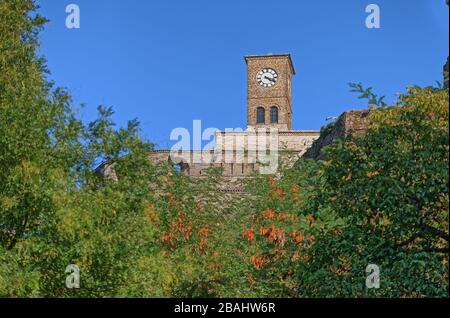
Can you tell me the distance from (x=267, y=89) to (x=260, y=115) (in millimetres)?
3381

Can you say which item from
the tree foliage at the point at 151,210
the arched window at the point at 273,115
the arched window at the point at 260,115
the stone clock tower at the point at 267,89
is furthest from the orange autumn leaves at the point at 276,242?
the stone clock tower at the point at 267,89

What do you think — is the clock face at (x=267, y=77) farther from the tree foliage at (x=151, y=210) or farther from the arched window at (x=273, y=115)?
the tree foliage at (x=151, y=210)

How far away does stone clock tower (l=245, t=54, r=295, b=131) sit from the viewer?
91.1 m

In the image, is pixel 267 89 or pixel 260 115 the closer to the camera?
pixel 260 115

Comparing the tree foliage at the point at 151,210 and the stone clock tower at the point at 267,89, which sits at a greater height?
the stone clock tower at the point at 267,89

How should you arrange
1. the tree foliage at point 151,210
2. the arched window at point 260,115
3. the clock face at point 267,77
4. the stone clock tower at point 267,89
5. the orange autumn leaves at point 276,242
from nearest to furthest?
the tree foliage at point 151,210 → the orange autumn leaves at point 276,242 → the arched window at point 260,115 → the stone clock tower at point 267,89 → the clock face at point 267,77

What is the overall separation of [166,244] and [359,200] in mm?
11877

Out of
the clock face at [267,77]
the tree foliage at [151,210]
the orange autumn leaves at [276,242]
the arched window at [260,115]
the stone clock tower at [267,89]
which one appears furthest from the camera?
the clock face at [267,77]

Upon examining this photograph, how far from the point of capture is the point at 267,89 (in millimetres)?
91750

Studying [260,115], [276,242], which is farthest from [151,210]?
[260,115]

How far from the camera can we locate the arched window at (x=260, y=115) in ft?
297

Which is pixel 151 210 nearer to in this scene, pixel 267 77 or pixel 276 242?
pixel 276 242

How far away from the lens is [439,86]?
1268 centimetres
